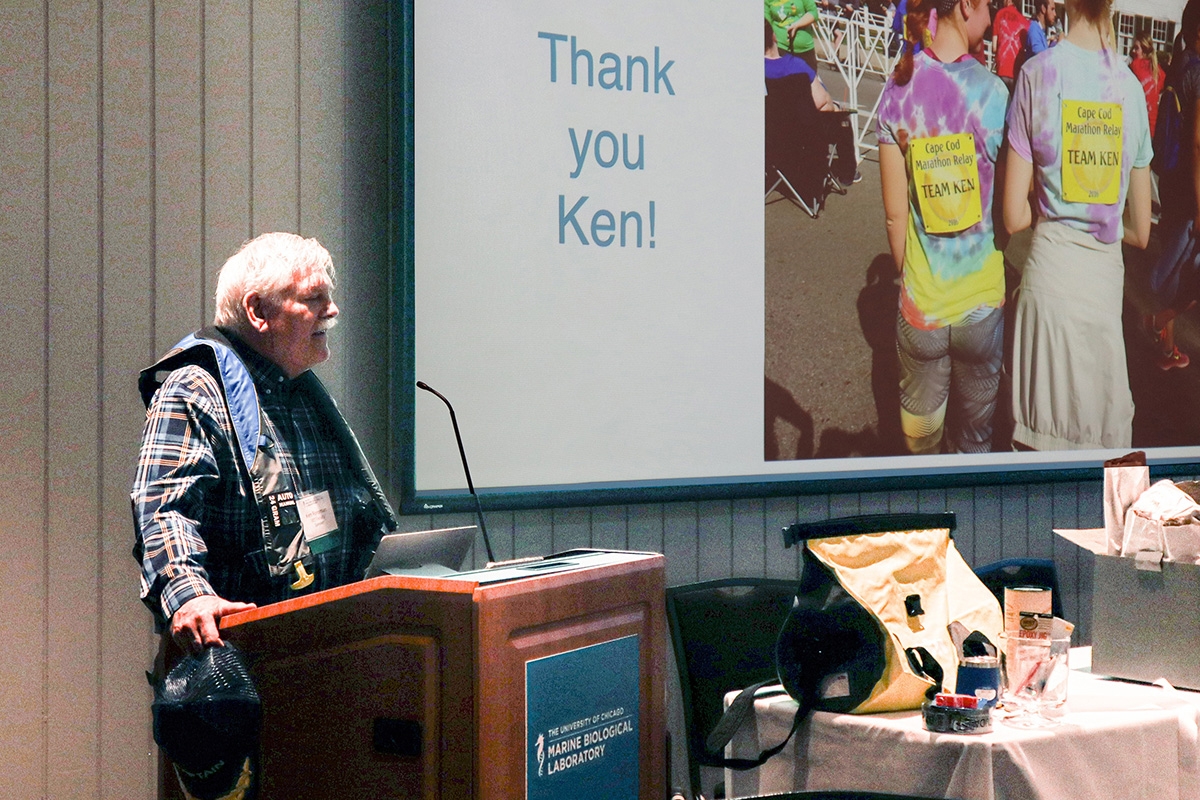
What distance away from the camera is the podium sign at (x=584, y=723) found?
65.4 inches

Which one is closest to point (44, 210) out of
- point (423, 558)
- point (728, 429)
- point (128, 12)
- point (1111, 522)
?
point (128, 12)

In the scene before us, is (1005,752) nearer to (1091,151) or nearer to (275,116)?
(275,116)

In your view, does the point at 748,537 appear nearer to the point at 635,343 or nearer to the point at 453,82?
the point at 635,343

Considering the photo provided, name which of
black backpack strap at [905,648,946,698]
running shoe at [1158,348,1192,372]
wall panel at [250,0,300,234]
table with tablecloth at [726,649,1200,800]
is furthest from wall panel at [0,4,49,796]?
running shoe at [1158,348,1192,372]

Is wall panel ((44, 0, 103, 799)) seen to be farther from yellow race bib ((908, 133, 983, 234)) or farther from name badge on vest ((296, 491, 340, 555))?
yellow race bib ((908, 133, 983, 234))

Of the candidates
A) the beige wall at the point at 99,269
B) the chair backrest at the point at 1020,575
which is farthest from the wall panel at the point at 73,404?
the chair backrest at the point at 1020,575

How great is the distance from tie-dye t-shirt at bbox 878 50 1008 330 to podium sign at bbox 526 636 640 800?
2.16 metres

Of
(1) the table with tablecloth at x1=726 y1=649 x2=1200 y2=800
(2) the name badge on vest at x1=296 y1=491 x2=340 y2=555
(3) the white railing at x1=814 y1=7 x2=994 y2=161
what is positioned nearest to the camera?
(1) the table with tablecloth at x1=726 y1=649 x2=1200 y2=800

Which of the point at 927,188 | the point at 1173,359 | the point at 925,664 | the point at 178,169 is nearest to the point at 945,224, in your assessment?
the point at 927,188

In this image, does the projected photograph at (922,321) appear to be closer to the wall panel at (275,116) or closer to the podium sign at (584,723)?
the wall panel at (275,116)

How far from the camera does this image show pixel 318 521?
220 cm

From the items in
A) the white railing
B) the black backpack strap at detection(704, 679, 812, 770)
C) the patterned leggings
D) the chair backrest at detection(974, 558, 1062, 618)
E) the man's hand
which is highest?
the white railing

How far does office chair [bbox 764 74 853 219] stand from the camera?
341 centimetres

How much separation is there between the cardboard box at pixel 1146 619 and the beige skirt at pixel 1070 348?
5.05 feet
